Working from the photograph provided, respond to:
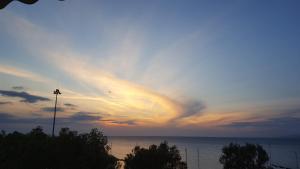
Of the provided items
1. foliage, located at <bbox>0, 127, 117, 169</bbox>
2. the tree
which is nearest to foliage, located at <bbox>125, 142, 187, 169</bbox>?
foliage, located at <bbox>0, 127, 117, 169</bbox>

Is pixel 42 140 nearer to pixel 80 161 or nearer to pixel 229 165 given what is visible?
pixel 80 161

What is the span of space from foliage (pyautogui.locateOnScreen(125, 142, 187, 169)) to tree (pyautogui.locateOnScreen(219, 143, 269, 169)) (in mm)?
16453

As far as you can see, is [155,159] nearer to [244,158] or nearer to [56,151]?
[56,151]

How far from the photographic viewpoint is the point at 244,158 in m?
67.4

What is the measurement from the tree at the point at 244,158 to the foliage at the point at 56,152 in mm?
30499

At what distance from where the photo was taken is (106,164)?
4456cm

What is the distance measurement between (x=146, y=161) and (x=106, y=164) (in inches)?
397

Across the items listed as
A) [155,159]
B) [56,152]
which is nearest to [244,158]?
[155,159]

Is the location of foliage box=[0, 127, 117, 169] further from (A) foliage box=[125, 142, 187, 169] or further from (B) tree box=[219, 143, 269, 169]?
(B) tree box=[219, 143, 269, 169]

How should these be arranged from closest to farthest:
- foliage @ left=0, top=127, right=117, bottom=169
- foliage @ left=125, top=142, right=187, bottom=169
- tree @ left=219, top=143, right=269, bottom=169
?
1. foliage @ left=0, top=127, right=117, bottom=169
2. foliage @ left=125, top=142, right=187, bottom=169
3. tree @ left=219, top=143, right=269, bottom=169

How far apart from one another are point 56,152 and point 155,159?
652 inches

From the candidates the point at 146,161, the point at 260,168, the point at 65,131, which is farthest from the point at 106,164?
the point at 260,168

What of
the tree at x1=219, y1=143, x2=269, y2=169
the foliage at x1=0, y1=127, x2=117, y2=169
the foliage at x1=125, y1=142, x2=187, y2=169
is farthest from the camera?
the tree at x1=219, y1=143, x2=269, y2=169

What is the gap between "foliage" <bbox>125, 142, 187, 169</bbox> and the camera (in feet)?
174
